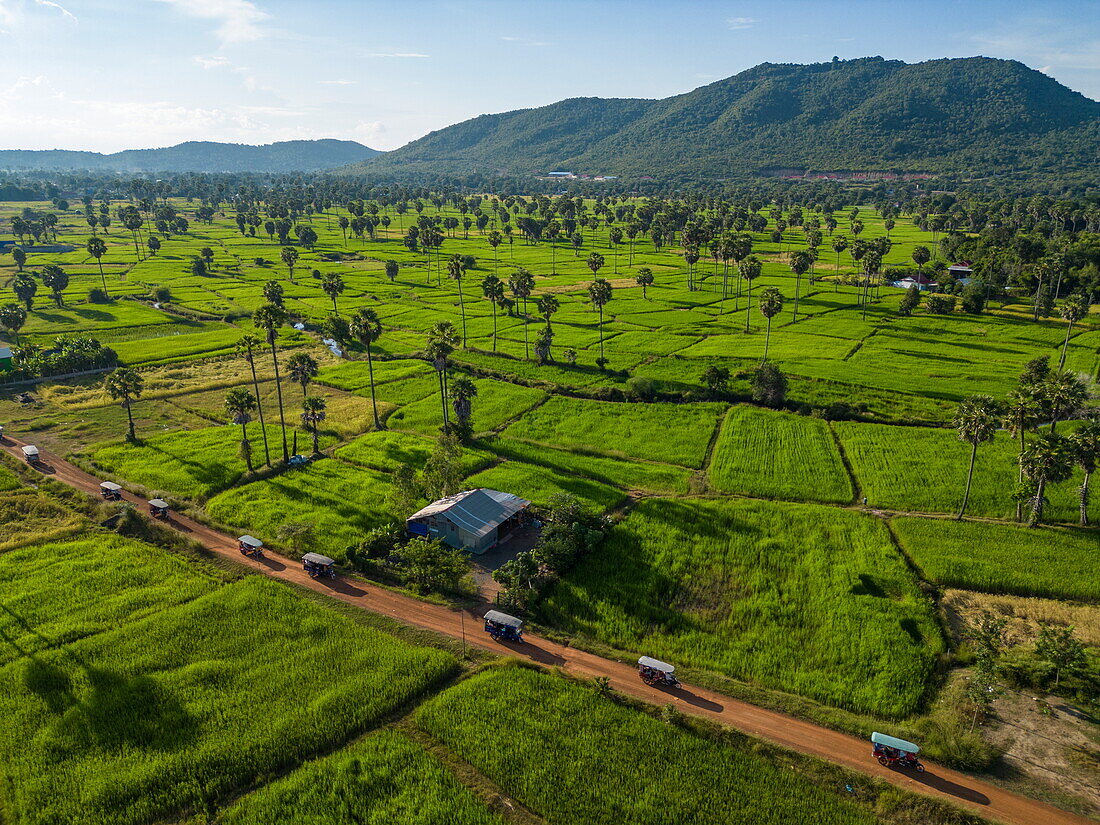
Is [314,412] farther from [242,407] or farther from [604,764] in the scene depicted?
[604,764]

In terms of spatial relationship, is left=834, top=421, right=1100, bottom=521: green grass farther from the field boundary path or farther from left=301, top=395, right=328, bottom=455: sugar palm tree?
left=301, top=395, right=328, bottom=455: sugar palm tree

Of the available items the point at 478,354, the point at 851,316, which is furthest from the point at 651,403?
the point at 851,316

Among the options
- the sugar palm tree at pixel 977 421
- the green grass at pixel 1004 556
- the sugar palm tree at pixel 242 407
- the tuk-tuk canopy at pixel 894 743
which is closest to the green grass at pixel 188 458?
the sugar palm tree at pixel 242 407

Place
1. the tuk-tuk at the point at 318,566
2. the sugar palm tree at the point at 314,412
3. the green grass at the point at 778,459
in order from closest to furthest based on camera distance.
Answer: the tuk-tuk at the point at 318,566 → the green grass at the point at 778,459 → the sugar palm tree at the point at 314,412

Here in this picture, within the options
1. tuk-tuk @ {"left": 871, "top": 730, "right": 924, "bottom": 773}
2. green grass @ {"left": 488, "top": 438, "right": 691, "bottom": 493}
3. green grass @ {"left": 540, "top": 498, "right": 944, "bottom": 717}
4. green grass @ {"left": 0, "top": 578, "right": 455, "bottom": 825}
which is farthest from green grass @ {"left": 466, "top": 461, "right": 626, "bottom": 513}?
tuk-tuk @ {"left": 871, "top": 730, "right": 924, "bottom": 773}

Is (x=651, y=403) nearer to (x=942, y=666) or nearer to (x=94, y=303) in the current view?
(x=942, y=666)

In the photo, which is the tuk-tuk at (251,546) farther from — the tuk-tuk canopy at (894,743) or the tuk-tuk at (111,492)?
the tuk-tuk canopy at (894,743)

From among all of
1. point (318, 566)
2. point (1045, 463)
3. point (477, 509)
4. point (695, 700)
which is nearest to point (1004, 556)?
point (1045, 463)
